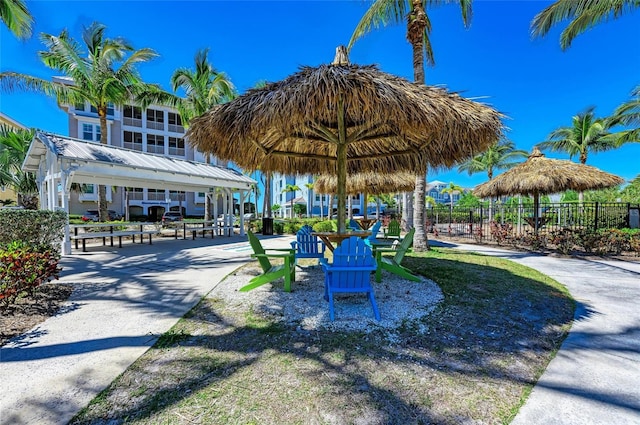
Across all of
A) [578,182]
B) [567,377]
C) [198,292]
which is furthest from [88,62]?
[578,182]

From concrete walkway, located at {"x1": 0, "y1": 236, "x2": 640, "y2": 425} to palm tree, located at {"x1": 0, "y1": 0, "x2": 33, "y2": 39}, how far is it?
353 inches

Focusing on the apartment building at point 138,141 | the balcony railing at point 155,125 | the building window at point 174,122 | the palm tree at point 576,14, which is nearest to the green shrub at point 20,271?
the palm tree at point 576,14

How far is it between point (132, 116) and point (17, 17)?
85.0 ft

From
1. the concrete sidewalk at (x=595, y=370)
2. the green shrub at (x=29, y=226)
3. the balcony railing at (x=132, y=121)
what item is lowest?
the concrete sidewalk at (x=595, y=370)

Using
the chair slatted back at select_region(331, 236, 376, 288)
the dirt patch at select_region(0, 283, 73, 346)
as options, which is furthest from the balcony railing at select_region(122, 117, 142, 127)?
the chair slatted back at select_region(331, 236, 376, 288)

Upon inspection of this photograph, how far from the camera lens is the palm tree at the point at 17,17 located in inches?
362

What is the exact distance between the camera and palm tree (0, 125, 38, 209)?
17688 mm

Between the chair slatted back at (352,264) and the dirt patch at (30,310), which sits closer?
the dirt patch at (30,310)

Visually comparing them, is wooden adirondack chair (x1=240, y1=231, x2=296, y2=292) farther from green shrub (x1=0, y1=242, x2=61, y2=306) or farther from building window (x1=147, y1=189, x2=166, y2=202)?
building window (x1=147, y1=189, x2=166, y2=202)

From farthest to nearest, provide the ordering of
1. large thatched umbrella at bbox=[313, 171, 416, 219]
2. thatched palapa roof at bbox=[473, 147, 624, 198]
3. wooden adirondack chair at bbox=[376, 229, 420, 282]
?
1. large thatched umbrella at bbox=[313, 171, 416, 219]
2. thatched palapa roof at bbox=[473, 147, 624, 198]
3. wooden adirondack chair at bbox=[376, 229, 420, 282]

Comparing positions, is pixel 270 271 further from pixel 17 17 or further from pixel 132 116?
pixel 132 116

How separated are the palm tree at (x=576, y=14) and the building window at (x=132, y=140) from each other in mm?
35337

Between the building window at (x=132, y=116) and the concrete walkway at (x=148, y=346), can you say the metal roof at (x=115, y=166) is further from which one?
the building window at (x=132, y=116)

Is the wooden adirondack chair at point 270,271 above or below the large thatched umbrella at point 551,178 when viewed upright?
below
